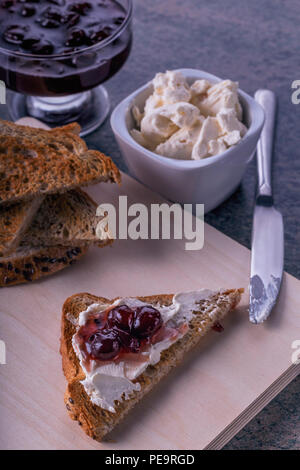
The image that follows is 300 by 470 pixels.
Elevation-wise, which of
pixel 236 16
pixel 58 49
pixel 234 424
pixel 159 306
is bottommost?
pixel 234 424

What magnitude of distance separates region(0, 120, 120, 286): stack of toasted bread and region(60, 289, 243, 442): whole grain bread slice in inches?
9.2

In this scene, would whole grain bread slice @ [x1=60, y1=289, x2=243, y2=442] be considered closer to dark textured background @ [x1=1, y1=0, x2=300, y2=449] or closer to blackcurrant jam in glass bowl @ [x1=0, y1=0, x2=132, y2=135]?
dark textured background @ [x1=1, y1=0, x2=300, y2=449]

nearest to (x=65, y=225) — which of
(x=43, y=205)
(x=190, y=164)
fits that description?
(x=43, y=205)

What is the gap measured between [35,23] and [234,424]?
1.71 m

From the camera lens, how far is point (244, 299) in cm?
214

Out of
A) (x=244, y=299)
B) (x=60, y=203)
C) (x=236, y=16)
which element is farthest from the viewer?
(x=236, y=16)

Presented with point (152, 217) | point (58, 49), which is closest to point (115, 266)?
point (152, 217)

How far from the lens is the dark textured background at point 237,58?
8.41 ft

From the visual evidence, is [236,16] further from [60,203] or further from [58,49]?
[60,203]

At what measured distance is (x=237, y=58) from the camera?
3191 mm

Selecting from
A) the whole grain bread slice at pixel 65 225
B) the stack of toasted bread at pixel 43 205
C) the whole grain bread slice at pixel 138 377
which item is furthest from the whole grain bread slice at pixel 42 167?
the whole grain bread slice at pixel 138 377

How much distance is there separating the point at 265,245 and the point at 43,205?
0.84m

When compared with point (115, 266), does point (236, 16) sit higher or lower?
higher

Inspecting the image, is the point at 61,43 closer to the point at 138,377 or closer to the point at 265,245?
the point at 265,245
